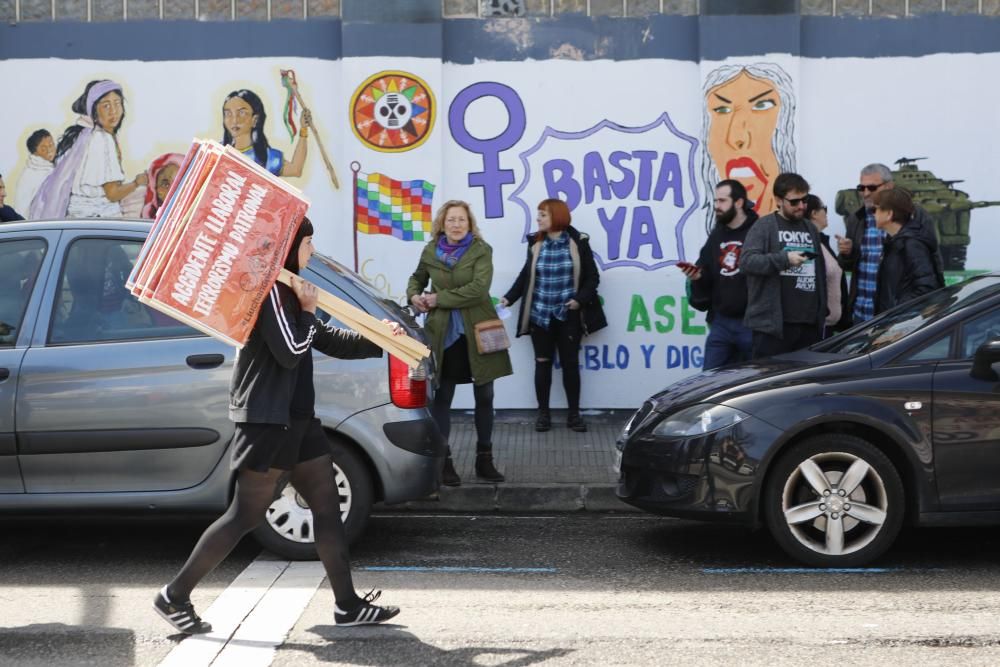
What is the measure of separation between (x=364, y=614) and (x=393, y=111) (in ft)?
20.1

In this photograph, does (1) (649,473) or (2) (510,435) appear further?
(2) (510,435)

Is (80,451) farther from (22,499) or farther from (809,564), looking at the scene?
(809,564)

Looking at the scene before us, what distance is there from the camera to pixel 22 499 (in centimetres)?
651

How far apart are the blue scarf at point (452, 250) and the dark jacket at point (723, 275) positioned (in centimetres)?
177

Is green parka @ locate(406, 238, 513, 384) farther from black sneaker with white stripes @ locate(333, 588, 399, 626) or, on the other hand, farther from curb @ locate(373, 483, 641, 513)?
black sneaker with white stripes @ locate(333, 588, 399, 626)

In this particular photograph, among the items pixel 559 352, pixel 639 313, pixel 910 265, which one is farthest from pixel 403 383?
pixel 639 313

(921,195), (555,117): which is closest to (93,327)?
(555,117)

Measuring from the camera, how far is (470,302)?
27.7 feet

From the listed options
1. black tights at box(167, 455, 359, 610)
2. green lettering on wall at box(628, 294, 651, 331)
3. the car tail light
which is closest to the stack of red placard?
black tights at box(167, 455, 359, 610)

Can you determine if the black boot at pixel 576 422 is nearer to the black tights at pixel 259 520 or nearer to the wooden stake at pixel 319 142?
the wooden stake at pixel 319 142

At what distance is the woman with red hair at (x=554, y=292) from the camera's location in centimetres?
1020

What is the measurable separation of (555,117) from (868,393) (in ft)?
16.8

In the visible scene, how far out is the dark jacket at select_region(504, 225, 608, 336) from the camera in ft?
33.7

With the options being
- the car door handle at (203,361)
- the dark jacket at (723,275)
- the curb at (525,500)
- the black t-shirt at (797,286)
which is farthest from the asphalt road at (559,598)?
the dark jacket at (723,275)
